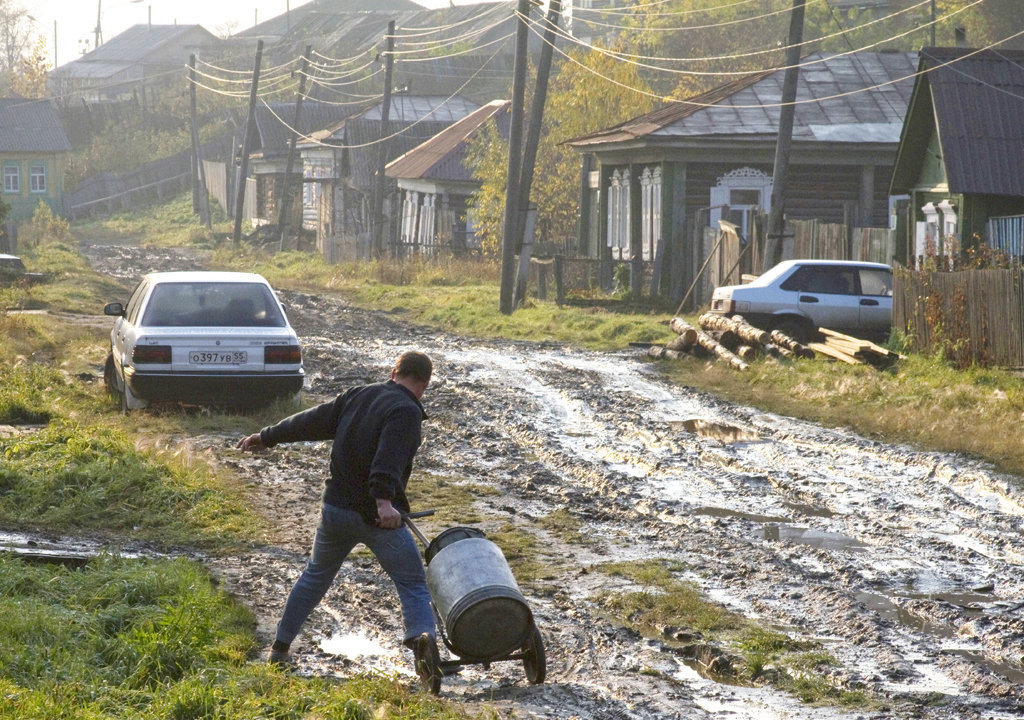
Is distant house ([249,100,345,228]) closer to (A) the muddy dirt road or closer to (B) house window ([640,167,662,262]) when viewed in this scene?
(B) house window ([640,167,662,262])

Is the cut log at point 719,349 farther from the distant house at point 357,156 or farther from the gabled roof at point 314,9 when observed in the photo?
the gabled roof at point 314,9

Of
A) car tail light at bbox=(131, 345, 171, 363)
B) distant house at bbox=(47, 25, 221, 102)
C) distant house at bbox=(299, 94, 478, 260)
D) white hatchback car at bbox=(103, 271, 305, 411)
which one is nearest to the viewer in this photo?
car tail light at bbox=(131, 345, 171, 363)

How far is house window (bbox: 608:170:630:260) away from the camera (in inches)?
1213

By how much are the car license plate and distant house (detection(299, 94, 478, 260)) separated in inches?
1351

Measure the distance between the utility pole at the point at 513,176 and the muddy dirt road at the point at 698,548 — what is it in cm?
1035

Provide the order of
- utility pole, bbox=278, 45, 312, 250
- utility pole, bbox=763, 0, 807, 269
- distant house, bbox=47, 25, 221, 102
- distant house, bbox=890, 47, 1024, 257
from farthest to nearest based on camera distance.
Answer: distant house, bbox=47, 25, 221, 102
utility pole, bbox=278, 45, 312, 250
utility pole, bbox=763, 0, 807, 269
distant house, bbox=890, 47, 1024, 257

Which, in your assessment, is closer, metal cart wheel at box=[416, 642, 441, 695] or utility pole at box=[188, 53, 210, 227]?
metal cart wheel at box=[416, 642, 441, 695]

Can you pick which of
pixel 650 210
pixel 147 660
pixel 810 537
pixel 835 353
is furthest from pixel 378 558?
pixel 650 210

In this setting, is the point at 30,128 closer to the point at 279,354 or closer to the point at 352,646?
the point at 279,354

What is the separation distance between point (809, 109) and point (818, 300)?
10.4 m

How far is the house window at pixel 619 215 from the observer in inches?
1213

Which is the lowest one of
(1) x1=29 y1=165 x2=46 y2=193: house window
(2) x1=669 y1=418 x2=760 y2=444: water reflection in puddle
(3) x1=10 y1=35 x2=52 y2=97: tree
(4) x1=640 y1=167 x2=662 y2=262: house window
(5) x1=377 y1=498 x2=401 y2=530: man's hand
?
(2) x1=669 y1=418 x2=760 y2=444: water reflection in puddle

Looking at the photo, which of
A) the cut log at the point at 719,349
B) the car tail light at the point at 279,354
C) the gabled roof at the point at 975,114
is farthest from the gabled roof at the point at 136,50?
the car tail light at the point at 279,354

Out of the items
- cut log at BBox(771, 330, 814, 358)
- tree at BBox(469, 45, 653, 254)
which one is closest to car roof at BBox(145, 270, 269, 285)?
cut log at BBox(771, 330, 814, 358)
